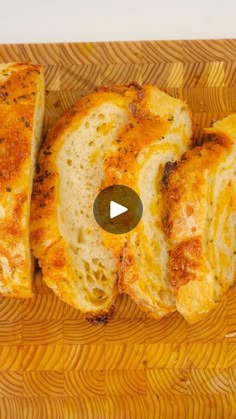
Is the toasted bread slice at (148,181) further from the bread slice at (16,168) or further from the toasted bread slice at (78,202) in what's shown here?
the bread slice at (16,168)

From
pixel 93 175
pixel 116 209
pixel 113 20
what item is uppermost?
pixel 113 20

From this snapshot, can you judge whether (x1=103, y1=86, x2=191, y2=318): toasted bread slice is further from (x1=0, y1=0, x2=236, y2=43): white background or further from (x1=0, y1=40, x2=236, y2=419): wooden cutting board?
(x1=0, y1=0, x2=236, y2=43): white background

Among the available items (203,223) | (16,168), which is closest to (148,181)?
(203,223)

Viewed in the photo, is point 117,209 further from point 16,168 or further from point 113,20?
point 113,20

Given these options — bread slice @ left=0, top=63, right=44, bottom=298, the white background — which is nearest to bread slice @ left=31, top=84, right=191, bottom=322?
bread slice @ left=0, top=63, right=44, bottom=298

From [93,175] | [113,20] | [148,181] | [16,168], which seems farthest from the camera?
[113,20]

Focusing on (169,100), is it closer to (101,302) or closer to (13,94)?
(13,94)

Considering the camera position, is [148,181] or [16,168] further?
[148,181]
